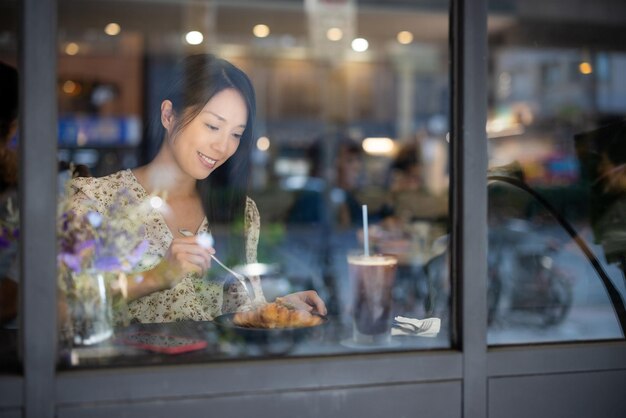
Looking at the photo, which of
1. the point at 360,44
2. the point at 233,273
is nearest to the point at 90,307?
the point at 233,273

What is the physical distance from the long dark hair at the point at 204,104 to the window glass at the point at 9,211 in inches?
19.5

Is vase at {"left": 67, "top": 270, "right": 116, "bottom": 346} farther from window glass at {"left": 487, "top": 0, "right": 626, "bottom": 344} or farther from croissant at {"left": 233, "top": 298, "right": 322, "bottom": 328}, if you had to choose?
window glass at {"left": 487, "top": 0, "right": 626, "bottom": 344}

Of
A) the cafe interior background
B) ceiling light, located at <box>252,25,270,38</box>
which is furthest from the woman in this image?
ceiling light, located at <box>252,25,270,38</box>

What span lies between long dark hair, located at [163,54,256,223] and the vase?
0.67m

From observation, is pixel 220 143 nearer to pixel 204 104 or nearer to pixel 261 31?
pixel 204 104

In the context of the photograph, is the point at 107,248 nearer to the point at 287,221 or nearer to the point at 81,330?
the point at 81,330

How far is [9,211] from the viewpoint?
168 cm

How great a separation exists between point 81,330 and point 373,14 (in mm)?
6946

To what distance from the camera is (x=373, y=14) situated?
7844mm

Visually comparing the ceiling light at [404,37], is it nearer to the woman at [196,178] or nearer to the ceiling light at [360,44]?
the ceiling light at [360,44]

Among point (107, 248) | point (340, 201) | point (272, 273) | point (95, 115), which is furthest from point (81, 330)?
point (95, 115)

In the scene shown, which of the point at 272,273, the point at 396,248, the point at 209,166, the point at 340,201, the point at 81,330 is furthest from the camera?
the point at 340,201

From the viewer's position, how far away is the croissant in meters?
1.74

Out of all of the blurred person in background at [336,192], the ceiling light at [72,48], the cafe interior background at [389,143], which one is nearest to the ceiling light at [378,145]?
the cafe interior background at [389,143]
